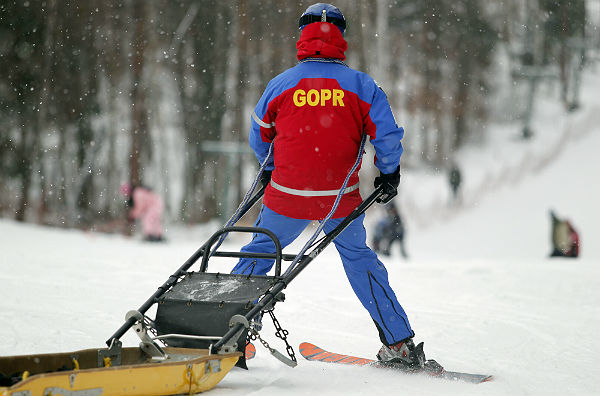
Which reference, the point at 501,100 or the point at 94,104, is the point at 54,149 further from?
the point at 501,100

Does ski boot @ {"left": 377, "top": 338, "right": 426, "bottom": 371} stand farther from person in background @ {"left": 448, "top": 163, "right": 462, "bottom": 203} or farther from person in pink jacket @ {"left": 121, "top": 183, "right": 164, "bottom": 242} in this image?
person in background @ {"left": 448, "top": 163, "right": 462, "bottom": 203}

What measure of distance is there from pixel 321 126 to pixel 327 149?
0.11 meters

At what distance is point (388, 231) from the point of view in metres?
12.7

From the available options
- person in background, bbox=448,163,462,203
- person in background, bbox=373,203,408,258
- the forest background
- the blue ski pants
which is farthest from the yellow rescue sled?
person in background, bbox=448,163,462,203

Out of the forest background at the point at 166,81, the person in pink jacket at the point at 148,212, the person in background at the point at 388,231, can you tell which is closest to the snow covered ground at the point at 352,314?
the person in pink jacket at the point at 148,212

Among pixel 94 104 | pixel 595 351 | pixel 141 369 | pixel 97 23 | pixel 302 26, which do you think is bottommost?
pixel 595 351

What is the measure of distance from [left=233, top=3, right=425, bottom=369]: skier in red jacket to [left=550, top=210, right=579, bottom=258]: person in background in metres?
9.63

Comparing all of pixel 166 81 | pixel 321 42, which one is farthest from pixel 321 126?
pixel 166 81

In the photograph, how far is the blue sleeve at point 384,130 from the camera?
347 centimetres

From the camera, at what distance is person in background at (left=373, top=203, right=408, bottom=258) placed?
41.5 feet

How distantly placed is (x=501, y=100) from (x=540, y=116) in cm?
183

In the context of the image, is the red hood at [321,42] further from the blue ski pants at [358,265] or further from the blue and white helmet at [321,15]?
the blue ski pants at [358,265]

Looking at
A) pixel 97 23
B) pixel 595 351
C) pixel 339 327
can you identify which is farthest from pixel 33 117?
pixel 595 351

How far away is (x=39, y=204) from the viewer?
69.1 feet
